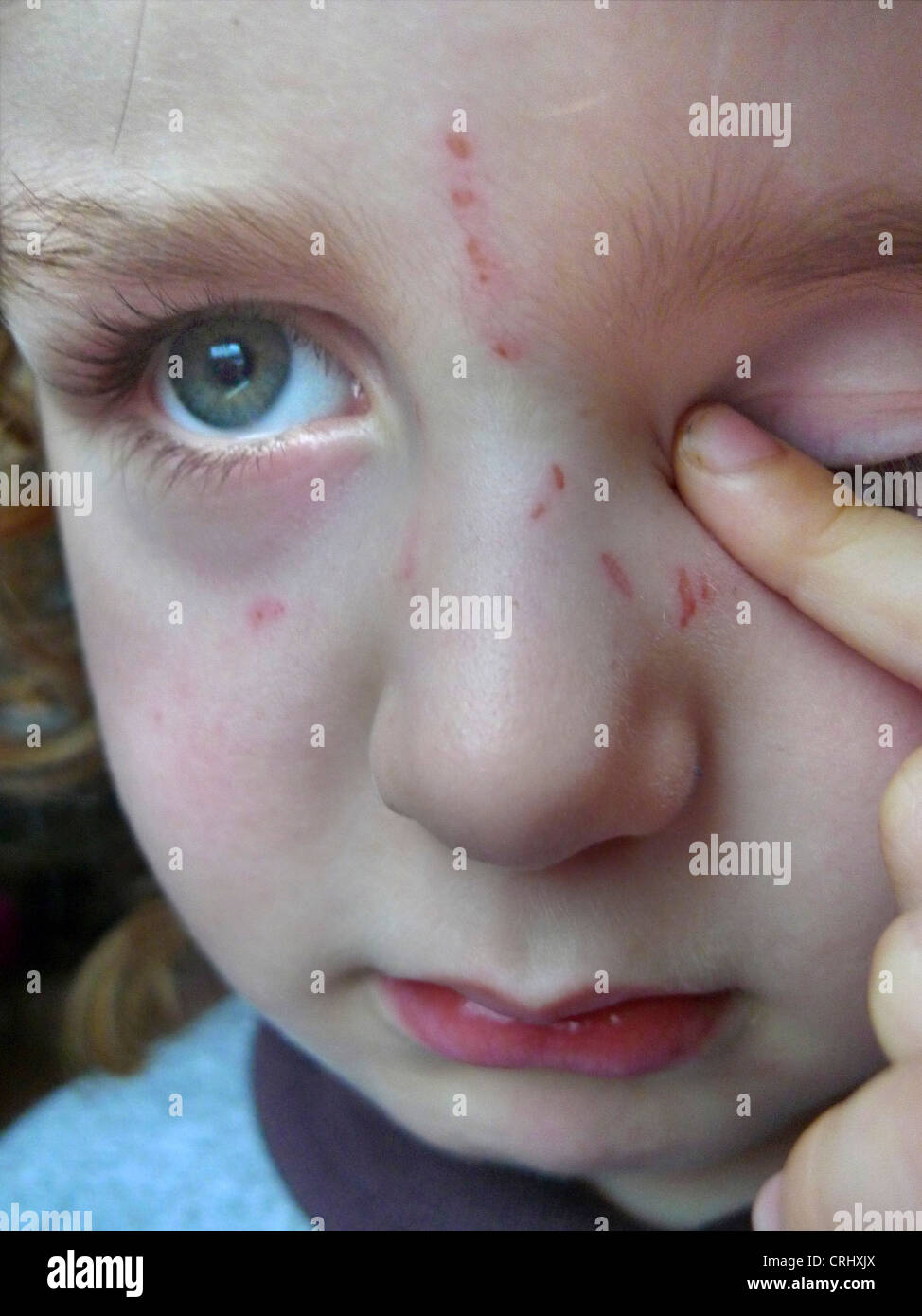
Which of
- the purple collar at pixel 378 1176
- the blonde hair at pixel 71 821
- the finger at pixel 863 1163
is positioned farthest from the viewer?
the blonde hair at pixel 71 821

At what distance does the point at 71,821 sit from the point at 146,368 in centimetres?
67

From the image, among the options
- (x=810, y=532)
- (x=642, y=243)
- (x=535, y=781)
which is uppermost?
(x=642, y=243)

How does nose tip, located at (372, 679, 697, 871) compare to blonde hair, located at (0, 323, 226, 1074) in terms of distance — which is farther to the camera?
blonde hair, located at (0, 323, 226, 1074)

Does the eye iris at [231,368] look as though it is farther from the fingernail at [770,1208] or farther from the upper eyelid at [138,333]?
the fingernail at [770,1208]

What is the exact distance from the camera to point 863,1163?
46 centimetres

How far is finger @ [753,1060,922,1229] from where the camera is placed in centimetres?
45

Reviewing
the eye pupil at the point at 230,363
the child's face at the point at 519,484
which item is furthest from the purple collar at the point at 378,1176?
the eye pupil at the point at 230,363

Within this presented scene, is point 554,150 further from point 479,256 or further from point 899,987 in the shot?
point 899,987

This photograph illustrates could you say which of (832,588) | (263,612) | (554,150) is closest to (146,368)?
(263,612)

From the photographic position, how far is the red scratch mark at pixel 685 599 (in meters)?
0.51

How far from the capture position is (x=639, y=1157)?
2.01 ft

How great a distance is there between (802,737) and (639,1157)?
0.25 metres

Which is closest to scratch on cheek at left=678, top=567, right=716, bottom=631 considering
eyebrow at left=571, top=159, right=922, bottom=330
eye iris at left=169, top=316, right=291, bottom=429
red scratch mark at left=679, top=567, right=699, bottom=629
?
red scratch mark at left=679, top=567, right=699, bottom=629

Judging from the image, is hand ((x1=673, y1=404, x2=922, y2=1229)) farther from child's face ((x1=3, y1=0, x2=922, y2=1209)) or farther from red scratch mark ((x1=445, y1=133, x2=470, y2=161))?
red scratch mark ((x1=445, y1=133, x2=470, y2=161))
